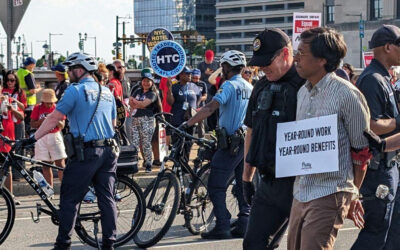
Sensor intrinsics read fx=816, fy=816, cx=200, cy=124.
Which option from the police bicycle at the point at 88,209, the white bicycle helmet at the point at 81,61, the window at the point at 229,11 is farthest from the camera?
the window at the point at 229,11

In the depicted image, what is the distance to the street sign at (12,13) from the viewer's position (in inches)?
446

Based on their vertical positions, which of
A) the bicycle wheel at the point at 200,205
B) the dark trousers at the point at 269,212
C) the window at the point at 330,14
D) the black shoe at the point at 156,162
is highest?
the window at the point at 330,14

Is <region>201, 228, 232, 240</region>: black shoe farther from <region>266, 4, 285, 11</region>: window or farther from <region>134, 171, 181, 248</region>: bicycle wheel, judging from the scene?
<region>266, 4, 285, 11</region>: window

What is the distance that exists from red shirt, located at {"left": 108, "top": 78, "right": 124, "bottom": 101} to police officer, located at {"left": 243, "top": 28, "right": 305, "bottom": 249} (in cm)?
804

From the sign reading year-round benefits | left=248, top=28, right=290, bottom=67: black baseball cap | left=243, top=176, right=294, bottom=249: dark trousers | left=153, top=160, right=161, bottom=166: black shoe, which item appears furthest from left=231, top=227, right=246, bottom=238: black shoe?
left=153, top=160, right=161, bottom=166: black shoe

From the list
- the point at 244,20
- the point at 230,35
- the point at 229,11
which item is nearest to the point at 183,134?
the point at 244,20

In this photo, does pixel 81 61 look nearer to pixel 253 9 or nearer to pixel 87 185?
pixel 87 185

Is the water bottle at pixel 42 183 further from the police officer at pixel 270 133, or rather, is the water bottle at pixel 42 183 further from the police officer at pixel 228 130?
the police officer at pixel 270 133

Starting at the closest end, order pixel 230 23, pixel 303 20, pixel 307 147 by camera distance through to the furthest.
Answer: pixel 307 147 → pixel 303 20 → pixel 230 23

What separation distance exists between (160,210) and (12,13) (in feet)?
15.3

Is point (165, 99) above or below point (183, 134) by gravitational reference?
above

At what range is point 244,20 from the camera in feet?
554

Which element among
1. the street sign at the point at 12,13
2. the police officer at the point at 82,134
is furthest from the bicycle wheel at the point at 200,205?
the street sign at the point at 12,13

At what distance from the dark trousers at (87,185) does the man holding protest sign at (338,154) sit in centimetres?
282
